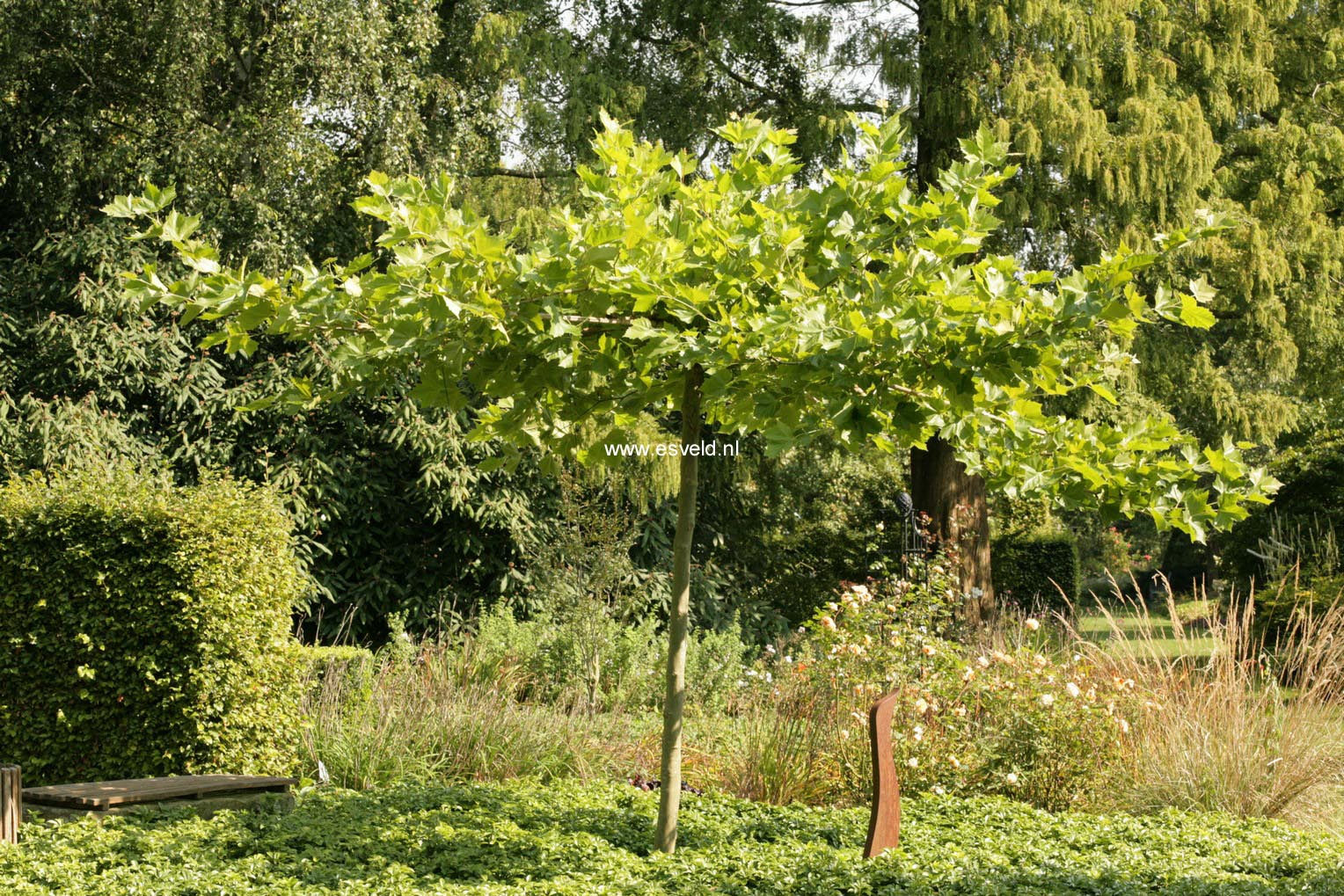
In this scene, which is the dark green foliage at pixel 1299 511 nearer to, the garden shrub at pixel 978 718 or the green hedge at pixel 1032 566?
the green hedge at pixel 1032 566

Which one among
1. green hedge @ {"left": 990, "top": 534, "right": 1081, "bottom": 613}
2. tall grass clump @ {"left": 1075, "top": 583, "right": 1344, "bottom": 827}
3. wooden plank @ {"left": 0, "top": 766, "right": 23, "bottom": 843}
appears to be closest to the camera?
wooden plank @ {"left": 0, "top": 766, "right": 23, "bottom": 843}

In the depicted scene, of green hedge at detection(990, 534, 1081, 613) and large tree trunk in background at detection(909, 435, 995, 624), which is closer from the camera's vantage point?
large tree trunk in background at detection(909, 435, 995, 624)

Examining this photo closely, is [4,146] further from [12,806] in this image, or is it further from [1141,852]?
[1141,852]

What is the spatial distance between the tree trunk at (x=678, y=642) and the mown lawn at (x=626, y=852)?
0.46ft

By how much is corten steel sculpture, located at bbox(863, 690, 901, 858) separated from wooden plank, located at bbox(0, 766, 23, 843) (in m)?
3.00

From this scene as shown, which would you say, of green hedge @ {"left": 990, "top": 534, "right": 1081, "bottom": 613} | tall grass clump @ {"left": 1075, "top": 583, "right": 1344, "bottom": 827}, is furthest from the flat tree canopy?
green hedge @ {"left": 990, "top": 534, "right": 1081, "bottom": 613}

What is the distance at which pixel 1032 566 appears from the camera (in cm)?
1454

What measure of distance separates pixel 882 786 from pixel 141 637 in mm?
3821

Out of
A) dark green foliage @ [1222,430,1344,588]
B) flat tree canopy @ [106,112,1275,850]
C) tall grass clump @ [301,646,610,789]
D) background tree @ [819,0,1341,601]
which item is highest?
background tree @ [819,0,1341,601]

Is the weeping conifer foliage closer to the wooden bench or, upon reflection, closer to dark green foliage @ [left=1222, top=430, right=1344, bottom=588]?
dark green foliage @ [left=1222, top=430, right=1344, bottom=588]

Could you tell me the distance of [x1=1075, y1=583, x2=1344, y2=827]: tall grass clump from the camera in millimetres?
5250

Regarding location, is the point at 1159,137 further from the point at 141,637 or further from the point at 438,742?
the point at 141,637

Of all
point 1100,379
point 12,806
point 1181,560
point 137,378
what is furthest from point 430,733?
point 1181,560

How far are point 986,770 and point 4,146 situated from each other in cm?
928
